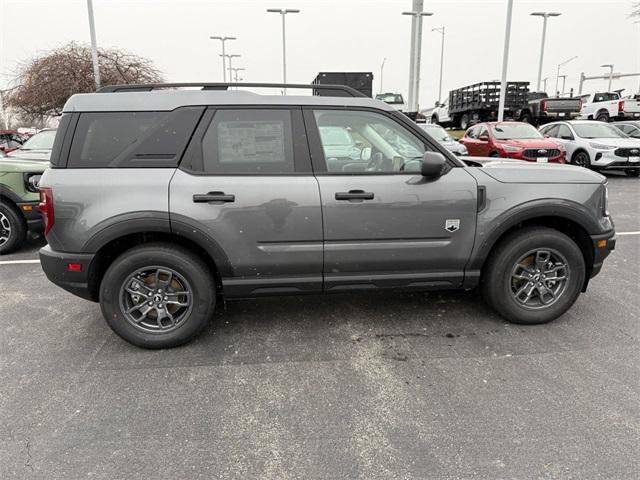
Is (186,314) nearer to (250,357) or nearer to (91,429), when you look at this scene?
(250,357)

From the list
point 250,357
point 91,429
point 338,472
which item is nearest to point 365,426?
point 338,472

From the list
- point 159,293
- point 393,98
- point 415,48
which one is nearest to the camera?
point 159,293

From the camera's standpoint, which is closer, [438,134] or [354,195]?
[354,195]

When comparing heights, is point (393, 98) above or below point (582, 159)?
above

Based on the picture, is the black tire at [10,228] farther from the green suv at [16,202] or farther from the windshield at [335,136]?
the windshield at [335,136]

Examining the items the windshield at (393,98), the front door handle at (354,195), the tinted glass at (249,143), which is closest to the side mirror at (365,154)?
the front door handle at (354,195)

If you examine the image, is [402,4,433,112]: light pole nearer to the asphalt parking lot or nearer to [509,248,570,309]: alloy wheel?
the asphalt parking lot

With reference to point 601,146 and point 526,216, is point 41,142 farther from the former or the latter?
point 601,146

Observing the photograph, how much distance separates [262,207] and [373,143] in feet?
3.32

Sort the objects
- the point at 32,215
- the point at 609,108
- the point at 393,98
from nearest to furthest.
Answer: the point at 32,215 → the point at 393,98 → the point at 609,108

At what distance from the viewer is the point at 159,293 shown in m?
3.46

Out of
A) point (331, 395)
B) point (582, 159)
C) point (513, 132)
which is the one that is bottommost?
point (331, 395)

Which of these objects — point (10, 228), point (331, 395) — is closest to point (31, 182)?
point (10, 228)

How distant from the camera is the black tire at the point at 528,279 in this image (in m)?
3.70
